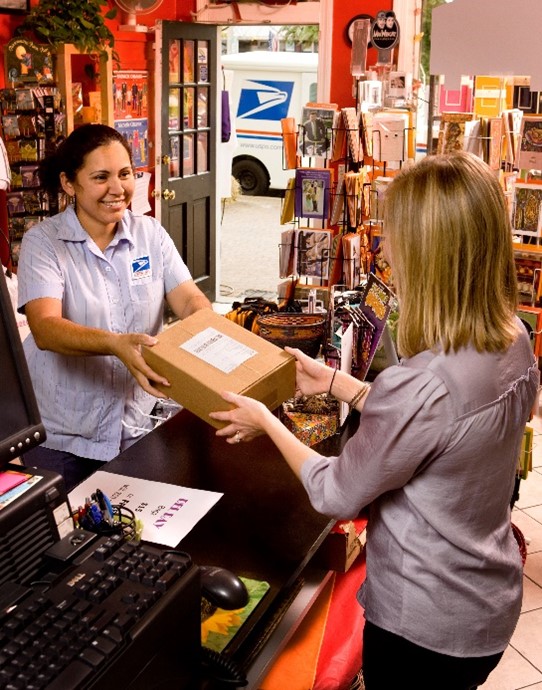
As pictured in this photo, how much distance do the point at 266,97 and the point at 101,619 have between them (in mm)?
12645

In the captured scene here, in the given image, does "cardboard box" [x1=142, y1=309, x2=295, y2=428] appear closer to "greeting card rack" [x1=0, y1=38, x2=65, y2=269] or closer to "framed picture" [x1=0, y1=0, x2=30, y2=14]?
"greeting card rack" [x1=0, y1=38, x2=65, y2=269]

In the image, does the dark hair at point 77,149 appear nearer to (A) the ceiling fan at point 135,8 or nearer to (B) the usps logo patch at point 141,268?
(B) the usps logo patch at point 141,268

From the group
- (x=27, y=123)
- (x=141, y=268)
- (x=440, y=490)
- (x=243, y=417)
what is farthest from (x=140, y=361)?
(x=27, y=123)

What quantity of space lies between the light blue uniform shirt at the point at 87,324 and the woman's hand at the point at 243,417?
750 millimetres

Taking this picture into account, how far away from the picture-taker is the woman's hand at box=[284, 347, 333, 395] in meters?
2.15

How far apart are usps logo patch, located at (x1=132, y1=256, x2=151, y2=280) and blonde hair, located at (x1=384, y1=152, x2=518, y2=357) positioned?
Answer: 129cm

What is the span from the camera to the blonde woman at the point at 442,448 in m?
1.47

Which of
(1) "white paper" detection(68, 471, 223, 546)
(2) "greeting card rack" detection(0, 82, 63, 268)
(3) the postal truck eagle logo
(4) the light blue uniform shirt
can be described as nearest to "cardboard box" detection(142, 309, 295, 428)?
(1) "white paper" detection(68, 471, 223, 546)

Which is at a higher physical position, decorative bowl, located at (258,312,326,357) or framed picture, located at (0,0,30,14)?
framed picture, located at (0,0,30,14)

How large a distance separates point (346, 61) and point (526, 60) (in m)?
3.55

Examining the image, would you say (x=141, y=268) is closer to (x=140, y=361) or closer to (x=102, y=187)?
(x=102, y=187)

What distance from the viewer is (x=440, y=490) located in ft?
5.07

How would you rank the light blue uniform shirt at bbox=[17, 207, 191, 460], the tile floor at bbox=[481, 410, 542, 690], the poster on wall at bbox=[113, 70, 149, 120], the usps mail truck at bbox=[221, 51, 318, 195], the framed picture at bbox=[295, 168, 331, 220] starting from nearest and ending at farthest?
the light blue uniform shirt at bbox=[17, 207, 191, 460] < the tile floor at bbox=[481, 410, 542, 690] < the framed picture at bbox=[295, 168, 331, 220] < the poster on wall at bbox=[113, 70, 149, 120] < the usps mail truck at bbox=[221, 51, 318, 195]

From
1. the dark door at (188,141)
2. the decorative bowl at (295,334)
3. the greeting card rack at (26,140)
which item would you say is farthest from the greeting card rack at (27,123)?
the decorative bowl at (295,334)
